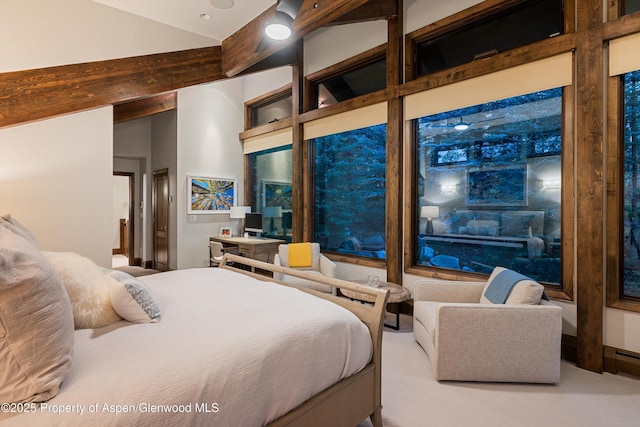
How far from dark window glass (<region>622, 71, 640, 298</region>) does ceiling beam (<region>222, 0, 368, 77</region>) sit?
2305 mm

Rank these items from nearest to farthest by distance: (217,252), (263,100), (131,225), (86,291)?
(86,291) → (217,252) → (263,100) → (131,225)

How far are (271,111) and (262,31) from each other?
2.63m

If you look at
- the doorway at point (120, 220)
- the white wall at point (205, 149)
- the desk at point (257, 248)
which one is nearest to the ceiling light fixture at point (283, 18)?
the desk at point (257, 248)

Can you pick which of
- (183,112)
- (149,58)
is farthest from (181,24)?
(183,112)

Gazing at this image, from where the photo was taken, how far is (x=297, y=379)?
53.6 inches

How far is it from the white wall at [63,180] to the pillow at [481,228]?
4228 millimetres

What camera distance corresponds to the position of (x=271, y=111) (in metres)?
6.21

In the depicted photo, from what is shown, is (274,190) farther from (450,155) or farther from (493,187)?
(493,187)

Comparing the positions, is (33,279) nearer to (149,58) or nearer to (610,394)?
(610,394)

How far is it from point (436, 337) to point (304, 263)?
88.6 inches

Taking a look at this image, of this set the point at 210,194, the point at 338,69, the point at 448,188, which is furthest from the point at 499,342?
the point at 210,194

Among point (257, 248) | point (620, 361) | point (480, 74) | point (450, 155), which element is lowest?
point (620, 361)

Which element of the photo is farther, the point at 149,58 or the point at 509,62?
the point at 149,58

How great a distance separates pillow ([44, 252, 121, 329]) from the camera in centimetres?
145
